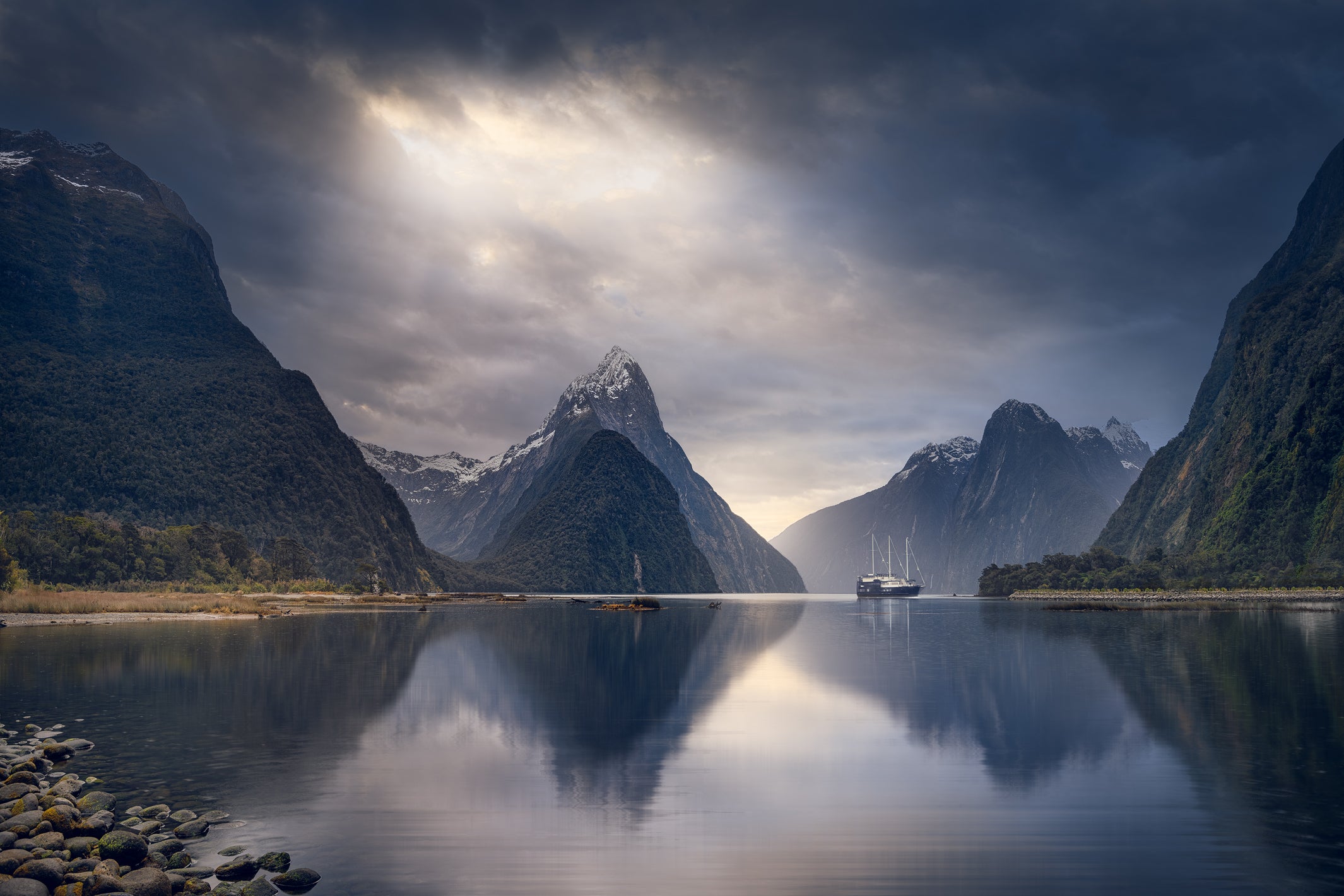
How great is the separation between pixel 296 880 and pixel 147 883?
88.9 inches

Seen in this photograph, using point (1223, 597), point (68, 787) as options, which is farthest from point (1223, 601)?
point (68, 787)

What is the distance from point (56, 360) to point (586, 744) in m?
217

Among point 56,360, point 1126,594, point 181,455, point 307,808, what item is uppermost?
point 56,360

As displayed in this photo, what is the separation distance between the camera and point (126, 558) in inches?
5084

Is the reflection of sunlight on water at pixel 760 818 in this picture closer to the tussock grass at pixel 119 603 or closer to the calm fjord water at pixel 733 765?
the calm fjord water at pixel 733 765

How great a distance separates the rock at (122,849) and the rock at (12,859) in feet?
3.57

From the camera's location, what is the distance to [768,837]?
1844cm

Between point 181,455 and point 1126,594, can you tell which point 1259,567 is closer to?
point 1126,594

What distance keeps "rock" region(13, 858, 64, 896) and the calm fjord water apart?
95.8 inches

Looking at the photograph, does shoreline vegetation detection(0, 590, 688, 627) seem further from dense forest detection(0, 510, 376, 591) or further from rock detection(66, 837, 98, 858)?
rock detection(66, 837, 98, 858)

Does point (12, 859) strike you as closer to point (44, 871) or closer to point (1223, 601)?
point (44, 871)

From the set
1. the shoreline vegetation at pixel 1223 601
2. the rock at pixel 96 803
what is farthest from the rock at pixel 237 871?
the shoreline vegetation at pixel 1223 601

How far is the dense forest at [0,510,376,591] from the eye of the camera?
→ 384 ft

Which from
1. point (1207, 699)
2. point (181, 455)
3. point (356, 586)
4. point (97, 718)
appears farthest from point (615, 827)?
point (181, 455)
